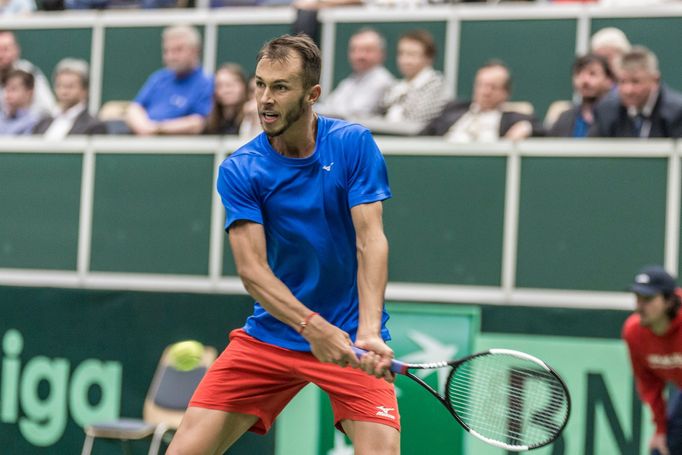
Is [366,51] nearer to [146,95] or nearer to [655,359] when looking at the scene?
[146,95]

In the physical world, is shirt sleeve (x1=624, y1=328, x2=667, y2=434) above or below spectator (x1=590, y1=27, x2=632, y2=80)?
below

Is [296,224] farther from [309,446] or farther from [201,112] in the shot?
[201,112]

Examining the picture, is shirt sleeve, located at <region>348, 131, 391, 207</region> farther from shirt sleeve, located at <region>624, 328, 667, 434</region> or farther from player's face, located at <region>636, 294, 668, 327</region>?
shirt sleeve, located at <region>624, 328, 667, 434</region>

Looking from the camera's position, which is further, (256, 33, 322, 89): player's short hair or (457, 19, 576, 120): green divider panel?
(457, 19, 576, 120): green divider panel

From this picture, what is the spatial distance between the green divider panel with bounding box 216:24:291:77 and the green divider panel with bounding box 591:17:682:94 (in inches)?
114

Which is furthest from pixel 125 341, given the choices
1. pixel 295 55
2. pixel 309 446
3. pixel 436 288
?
pixel 295 55

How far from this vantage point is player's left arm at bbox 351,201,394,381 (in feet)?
15.5

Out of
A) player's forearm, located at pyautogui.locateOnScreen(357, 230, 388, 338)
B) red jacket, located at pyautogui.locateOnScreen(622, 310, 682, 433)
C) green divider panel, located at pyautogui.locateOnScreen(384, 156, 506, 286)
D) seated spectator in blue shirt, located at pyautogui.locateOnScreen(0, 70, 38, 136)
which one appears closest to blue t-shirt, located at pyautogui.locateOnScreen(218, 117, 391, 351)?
player's forearm, located at pyautogui.locateOnScreen(357, 230, 388, 338)

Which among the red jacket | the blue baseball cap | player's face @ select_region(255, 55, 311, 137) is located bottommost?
the red jacket

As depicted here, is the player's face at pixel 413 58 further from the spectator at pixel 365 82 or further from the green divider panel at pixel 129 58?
the green divider panel at pixel 129 58

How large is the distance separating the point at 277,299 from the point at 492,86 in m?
4.40

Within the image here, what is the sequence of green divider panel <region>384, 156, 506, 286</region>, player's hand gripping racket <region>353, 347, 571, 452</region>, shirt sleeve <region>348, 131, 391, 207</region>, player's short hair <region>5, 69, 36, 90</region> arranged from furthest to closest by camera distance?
1. player's short hair <region>5, 69, 36, 90</region>
2. green divider panel <region>384, 156, 506, 286</region>
3. player's hand gripping racket <region>353, 347, 571, 452</region>
4. shirt sleeve <region>348, 131, 391, 207</region>

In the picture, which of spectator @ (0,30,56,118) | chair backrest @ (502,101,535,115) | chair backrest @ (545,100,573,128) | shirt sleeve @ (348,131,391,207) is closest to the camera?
shirt sleeve @ (348,131,391,207)

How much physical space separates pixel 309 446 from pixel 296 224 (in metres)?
4.00
